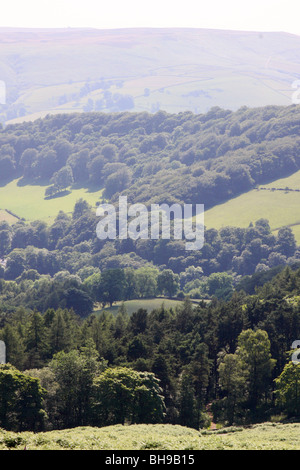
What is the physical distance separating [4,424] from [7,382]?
381 centimetres

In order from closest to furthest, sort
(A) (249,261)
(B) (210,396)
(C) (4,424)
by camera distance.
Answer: (C) (4,424)
(B) (210,396)
(A) (249,261)

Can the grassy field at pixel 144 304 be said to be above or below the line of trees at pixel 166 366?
below

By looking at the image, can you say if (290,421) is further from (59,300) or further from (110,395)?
(59,300)

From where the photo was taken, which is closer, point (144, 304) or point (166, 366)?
point (166, 366)

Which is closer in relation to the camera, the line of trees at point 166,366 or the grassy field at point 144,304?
the line of trees at point 166,366

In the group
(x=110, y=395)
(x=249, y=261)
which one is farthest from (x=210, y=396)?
(x=249, y=261)

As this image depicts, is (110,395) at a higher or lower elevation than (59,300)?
higher

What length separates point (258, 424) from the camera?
57938 millimetres

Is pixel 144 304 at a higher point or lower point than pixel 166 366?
lower

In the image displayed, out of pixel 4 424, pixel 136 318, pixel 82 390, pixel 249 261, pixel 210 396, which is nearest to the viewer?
pixel 4 424

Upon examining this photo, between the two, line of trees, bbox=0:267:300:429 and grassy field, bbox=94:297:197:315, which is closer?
line of trees, bbox=0:267:300:429

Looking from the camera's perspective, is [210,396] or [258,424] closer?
[258,424]

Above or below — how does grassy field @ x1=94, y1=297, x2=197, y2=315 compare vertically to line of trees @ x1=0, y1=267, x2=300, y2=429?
below
